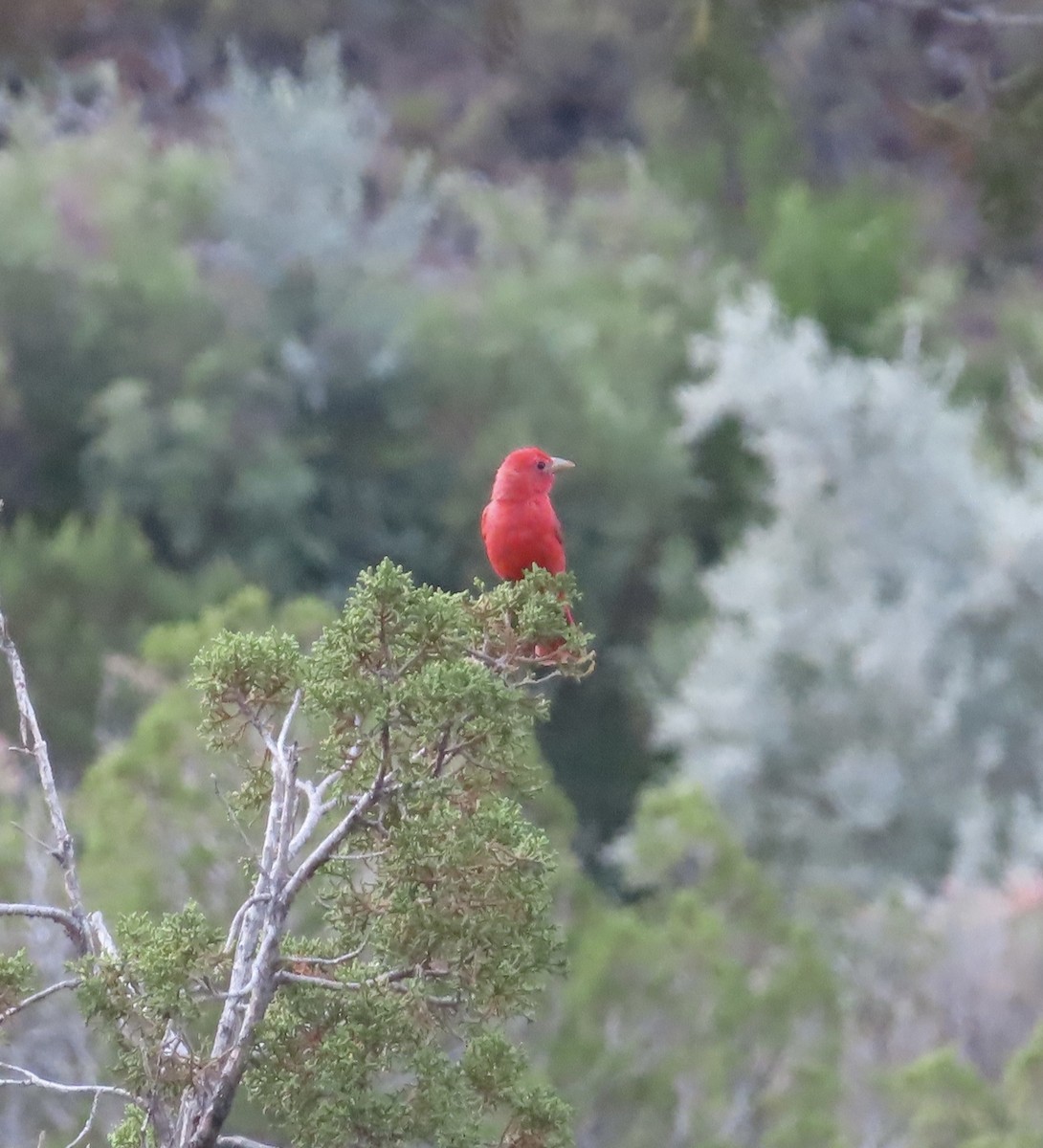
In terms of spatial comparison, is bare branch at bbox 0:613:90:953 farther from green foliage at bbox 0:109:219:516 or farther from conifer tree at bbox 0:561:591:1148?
green foliage at bbox 0:109:219:516

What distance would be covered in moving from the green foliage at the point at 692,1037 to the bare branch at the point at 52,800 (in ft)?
19.4

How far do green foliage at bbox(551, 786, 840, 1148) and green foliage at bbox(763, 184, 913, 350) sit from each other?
1406cm

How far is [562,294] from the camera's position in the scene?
24578 millimetres

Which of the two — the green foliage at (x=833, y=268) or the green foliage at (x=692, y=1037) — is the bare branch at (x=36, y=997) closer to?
the green foliage at (x=692, y=1037)

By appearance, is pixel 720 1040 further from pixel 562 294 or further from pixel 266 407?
pixel 562 294

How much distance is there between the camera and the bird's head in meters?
4.77

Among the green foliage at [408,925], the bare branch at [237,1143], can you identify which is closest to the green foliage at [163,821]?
the bare branch at [237,1143]

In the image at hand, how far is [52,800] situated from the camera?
2973mm

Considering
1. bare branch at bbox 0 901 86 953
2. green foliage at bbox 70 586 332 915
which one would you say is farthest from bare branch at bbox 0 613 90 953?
green foliage at bbox 70 586 332 915

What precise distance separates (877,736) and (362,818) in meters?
14.7

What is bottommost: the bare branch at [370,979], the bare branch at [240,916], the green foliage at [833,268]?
the bare branch at [370,979]

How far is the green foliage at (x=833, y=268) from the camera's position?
2330 centimetres

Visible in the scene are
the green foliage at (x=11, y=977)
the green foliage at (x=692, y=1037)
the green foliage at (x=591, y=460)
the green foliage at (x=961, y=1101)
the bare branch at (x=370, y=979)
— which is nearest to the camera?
the bare branch at (x=370, y=979)

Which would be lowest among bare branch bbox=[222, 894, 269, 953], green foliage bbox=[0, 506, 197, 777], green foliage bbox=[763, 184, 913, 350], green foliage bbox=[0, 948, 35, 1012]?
green foliage bbox=[0, 948, 35, 1012]
